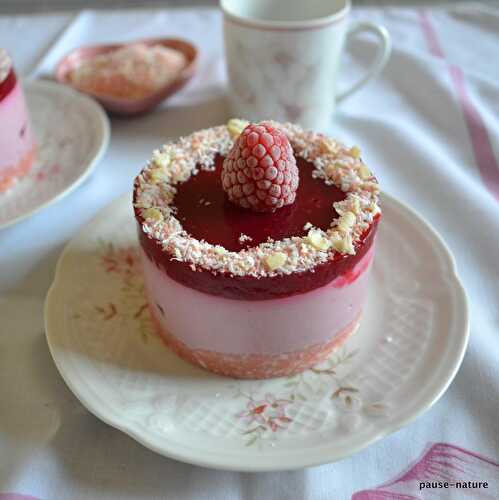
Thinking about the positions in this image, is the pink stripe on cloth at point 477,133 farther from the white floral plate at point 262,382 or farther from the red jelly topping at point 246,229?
the red jelly topping at point 246,229

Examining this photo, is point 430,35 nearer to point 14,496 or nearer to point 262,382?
point 262,382

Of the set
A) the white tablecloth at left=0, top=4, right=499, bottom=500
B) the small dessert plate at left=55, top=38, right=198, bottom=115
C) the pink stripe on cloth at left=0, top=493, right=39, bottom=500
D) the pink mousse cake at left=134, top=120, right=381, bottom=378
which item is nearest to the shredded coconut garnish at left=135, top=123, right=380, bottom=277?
the pink mousse cake at left=134, top=120, right=381, bottom=378

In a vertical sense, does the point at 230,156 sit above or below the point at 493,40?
above

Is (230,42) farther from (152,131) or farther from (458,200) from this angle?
(458,200)

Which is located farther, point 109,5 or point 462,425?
point 109,5

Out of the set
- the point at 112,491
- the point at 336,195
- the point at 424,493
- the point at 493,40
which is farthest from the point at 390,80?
the point at 112,491

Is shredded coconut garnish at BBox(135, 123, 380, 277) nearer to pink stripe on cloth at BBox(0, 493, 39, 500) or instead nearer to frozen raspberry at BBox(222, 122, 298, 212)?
frozen raspberry at BBox(222, 122, 298, 212)
